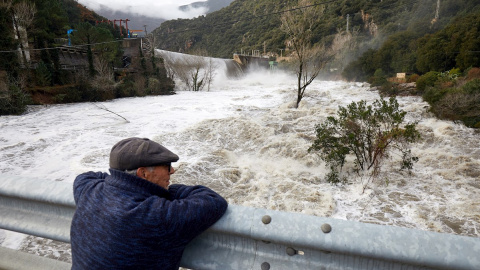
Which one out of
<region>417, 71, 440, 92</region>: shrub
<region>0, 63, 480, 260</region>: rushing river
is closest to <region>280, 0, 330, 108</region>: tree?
<region>0, 63, 480, 260</region>: rushing river

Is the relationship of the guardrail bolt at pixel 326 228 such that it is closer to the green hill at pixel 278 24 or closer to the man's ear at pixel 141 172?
the man's ear at pixel 141 172

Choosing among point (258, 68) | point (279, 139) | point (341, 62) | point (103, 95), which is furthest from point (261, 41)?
point (279, 139)

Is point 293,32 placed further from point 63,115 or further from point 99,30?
point 99,30

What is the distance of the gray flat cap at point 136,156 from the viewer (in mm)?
1347

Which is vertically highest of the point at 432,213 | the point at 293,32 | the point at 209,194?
the point at 293,32

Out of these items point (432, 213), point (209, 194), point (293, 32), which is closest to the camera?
point (209, 194)

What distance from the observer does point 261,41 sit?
65875 mm

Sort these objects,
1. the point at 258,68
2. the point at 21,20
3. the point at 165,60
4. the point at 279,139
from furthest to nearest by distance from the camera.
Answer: the point at 258,68 < the point at 165,60 < the point at 21,20 < the point at 279,139

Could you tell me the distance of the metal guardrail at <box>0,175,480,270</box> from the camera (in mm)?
954

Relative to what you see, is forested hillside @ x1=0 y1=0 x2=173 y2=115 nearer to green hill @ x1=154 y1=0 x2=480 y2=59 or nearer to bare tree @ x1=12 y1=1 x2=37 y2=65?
bare tree @ x1=12 y1=1 x2=37 y2=65

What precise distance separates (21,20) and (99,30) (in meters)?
5.93

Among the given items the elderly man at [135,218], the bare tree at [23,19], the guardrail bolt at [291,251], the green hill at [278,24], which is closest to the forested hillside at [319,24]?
the green hill at [278,24]

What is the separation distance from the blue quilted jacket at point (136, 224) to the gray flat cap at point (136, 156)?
7cm

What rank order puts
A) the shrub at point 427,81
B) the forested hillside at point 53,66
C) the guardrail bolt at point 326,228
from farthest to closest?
→ the forested hillside at point 53,66, the shrub at point 427,81, the guardrail bolt at point 326,228
